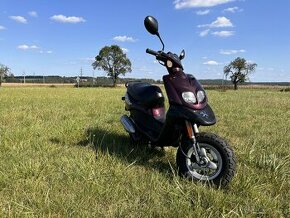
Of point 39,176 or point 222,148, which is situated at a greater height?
point 222,148

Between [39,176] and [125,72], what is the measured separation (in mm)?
74717

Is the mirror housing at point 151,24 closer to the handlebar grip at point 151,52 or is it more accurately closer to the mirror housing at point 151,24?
the mirror housing at point 151,24

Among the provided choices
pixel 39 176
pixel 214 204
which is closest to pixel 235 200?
pixel 214 204

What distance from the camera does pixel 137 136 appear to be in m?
5.11

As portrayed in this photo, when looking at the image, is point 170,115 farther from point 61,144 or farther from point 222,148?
point 61,144

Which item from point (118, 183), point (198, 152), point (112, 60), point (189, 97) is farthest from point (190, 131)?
point (112, 60)

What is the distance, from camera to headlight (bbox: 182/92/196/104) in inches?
147

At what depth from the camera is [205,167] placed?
3.64 metres

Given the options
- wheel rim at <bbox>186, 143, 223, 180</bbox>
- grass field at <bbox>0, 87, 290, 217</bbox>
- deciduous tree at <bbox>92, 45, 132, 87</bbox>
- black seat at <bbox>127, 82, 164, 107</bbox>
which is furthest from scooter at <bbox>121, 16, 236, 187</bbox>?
deciduous tree at <bbox>92, 45, 132, 87</bbox>

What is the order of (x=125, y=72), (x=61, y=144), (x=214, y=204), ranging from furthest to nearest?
(x=125, y=72), (x=61, y=144), (x=214, y=204)

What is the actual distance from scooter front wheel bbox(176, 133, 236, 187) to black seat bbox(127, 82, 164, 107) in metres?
1.11

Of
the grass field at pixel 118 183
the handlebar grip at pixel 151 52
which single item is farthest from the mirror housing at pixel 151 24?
the grass field at pixel 118 183

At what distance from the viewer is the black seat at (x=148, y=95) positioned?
4879 millimetres

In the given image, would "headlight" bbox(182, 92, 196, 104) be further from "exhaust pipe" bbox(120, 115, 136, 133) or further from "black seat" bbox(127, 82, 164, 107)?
"exhaust pipe" bbox(120, 115, 136, 133)
